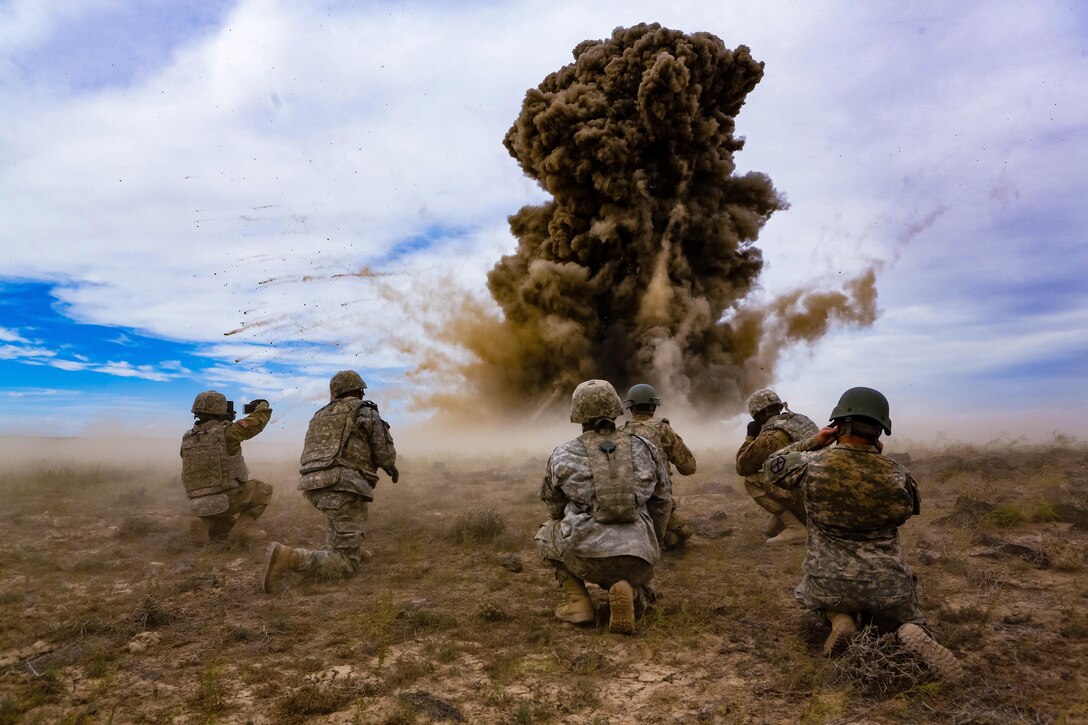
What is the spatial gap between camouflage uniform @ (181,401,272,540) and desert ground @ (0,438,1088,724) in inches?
19.9

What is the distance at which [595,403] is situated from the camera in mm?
5832

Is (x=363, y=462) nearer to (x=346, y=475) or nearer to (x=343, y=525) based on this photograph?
(x=346, y=475)

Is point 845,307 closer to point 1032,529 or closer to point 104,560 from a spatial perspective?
point 1032,529

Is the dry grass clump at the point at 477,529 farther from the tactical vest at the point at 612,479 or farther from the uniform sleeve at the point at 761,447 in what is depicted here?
the tactical vest at the point at 612,479

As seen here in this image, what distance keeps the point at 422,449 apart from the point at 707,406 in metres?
11.6

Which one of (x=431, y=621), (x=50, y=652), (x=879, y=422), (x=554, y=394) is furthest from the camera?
(x=554, y=394)

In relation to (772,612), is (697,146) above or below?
above

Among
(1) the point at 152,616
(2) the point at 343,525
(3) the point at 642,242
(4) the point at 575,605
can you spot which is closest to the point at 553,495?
(4) the point at 575,605

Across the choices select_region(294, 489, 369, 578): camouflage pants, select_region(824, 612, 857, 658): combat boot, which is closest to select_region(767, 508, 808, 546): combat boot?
select_region(824, 612, 857, 658): combat boot

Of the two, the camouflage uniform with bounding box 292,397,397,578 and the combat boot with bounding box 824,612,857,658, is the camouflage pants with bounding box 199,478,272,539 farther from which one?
the combat boot with bounding box 824,612,857,658

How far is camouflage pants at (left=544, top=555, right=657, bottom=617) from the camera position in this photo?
5.38m

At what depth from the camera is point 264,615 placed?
5.96 meters

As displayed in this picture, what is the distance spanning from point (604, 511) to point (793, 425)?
3347 millimetres

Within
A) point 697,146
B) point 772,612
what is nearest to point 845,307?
point 697,146
